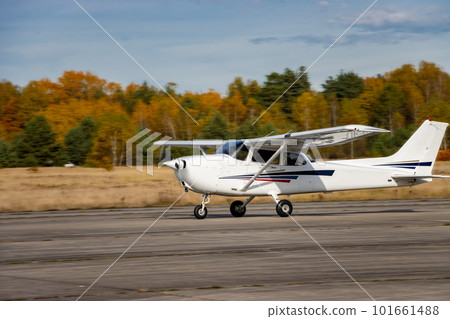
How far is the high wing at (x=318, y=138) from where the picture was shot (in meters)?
15.5

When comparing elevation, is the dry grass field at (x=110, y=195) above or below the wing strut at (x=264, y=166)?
below

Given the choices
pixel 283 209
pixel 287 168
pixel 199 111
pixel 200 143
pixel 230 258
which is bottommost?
pixel 230 258

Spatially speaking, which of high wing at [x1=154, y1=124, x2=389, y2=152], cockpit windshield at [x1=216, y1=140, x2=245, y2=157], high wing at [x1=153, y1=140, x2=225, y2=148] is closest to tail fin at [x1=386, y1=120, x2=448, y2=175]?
high wing at [x1=154, y1=124, x2=389, y2=152]

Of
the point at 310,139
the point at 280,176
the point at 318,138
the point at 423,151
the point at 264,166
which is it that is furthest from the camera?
the point at 423,151

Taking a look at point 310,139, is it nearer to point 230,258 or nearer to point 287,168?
point 287,168

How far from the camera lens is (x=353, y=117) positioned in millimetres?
80562

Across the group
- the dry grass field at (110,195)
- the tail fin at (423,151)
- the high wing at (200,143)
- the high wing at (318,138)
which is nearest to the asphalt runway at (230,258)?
the tail fin at (423,151)

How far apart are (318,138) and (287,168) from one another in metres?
1.64

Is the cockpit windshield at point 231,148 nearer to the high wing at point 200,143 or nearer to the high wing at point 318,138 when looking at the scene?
the high wing at point 318,138

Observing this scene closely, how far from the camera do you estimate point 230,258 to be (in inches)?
408

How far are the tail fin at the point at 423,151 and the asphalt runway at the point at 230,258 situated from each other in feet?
5.51

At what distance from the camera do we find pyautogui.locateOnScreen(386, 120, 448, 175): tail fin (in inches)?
758

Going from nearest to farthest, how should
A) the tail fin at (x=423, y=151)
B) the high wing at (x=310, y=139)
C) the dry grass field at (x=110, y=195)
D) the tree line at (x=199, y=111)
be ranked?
1. the high wing at (x=310, y=139)
2. the tail fin at (x=423, y=151)
3. the dry grass field at (x=110, y=195)
4. the tree line at (x=199, y=111)

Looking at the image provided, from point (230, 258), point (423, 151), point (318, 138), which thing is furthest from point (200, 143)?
point (230, 258)
